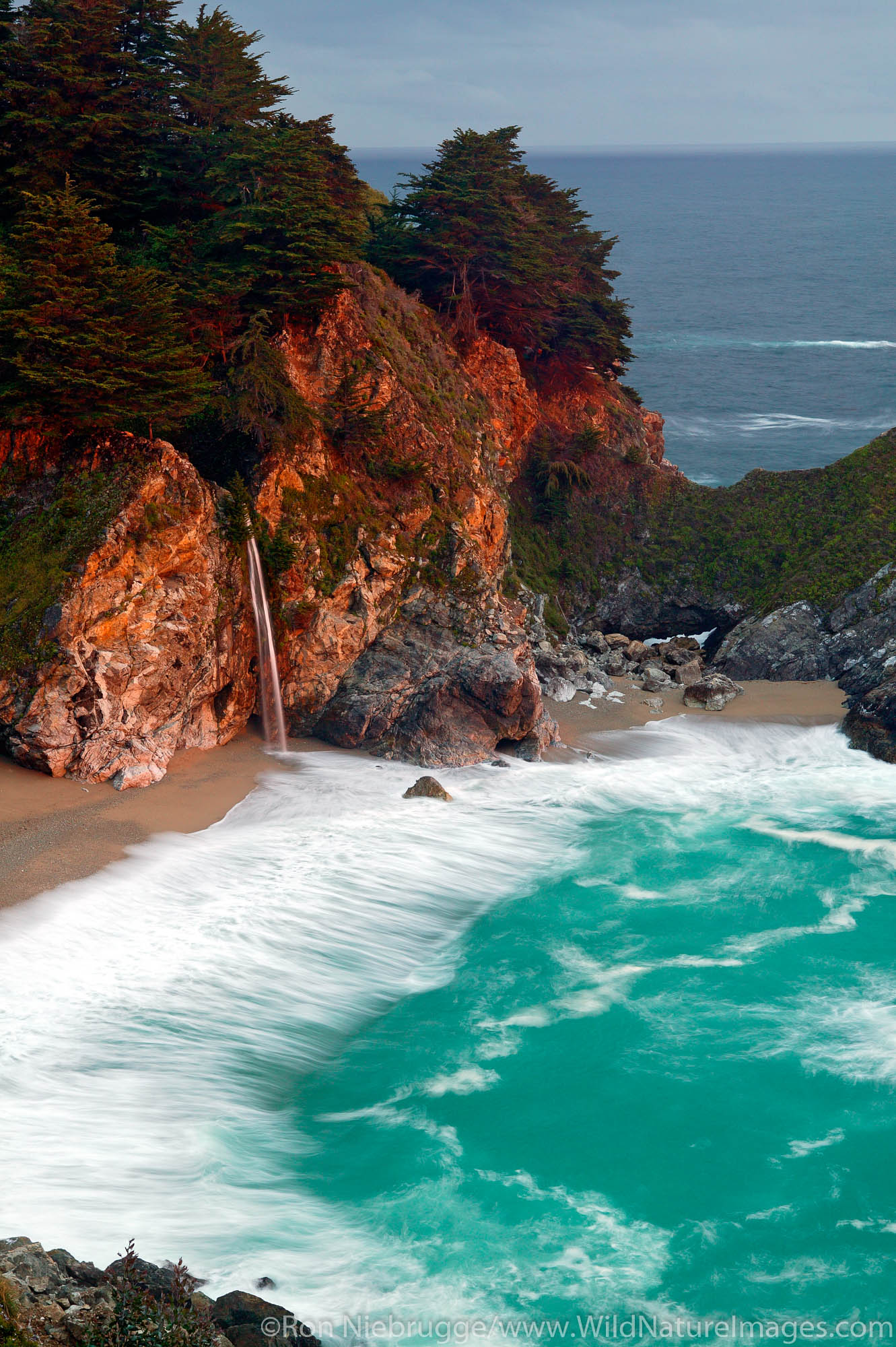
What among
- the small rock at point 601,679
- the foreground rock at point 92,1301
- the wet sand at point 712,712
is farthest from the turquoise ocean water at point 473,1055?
the small rock at point 601,679

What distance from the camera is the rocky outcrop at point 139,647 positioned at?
87.9 ft

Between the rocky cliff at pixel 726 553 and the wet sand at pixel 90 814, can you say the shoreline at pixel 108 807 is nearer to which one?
the wet sand at pixel 90 814

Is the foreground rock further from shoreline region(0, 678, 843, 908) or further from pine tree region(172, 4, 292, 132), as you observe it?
pine tree region(172, 4, 292, 132)

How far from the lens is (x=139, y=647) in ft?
92.0

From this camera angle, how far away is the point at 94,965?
70.8 feet

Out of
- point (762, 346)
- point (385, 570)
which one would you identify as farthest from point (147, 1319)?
point (762, 346)

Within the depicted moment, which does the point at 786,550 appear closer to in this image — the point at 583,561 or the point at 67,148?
the point at 583,561

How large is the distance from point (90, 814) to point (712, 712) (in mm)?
21287

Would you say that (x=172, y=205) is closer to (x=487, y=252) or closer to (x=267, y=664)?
(x=487, y=252)

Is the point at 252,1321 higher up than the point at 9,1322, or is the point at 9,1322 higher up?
the point at 9,1322

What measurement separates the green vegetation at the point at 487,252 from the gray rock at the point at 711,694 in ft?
56.1

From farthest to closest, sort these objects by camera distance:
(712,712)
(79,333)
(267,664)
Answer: (712,712)
(267,664)
(79,333)

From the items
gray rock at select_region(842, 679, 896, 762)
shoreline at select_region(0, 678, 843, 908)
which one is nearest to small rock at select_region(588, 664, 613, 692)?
shoreline at select_region(0, 678, 843, 908)

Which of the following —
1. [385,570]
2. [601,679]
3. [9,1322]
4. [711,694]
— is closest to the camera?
[9,1322]
